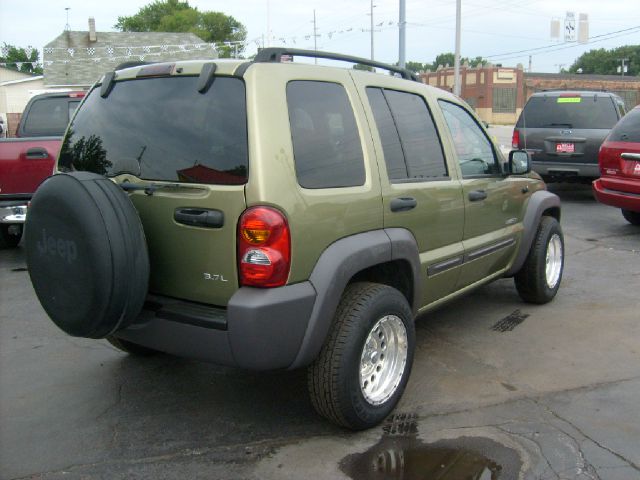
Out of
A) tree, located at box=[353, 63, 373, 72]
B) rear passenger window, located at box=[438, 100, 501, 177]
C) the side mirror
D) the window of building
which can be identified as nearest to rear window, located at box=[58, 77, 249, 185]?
tree, located at box=[353, 63, 373, 72]

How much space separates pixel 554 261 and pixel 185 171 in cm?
389

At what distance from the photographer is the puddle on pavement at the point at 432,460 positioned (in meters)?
3.06

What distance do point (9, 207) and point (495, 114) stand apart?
231ft

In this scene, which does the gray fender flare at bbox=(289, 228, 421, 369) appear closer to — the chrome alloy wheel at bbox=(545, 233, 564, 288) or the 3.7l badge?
the 3.7l badge

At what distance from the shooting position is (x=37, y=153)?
715 cm

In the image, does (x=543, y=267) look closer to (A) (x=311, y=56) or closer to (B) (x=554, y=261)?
(B) (x=554, y=261)

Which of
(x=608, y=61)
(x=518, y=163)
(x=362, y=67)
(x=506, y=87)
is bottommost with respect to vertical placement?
(x=518, y=163)

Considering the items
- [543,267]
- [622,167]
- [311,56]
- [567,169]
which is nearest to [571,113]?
[567,169]

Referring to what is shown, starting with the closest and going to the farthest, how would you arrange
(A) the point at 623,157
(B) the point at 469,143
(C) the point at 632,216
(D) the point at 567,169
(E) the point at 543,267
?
(B) the point at 469,143
(E) the point at 543,267
(A) the point at 623,157
(C) the point at 632,216
(D) the point at 567,169

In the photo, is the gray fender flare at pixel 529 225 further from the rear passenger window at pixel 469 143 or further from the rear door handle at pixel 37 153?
the rear door handle at pixel 37 153

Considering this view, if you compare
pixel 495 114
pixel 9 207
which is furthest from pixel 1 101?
pixel 495 114

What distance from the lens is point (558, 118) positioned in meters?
11.3

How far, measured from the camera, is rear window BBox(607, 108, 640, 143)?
8234mm

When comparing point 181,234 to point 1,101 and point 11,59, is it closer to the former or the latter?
point 1,101
